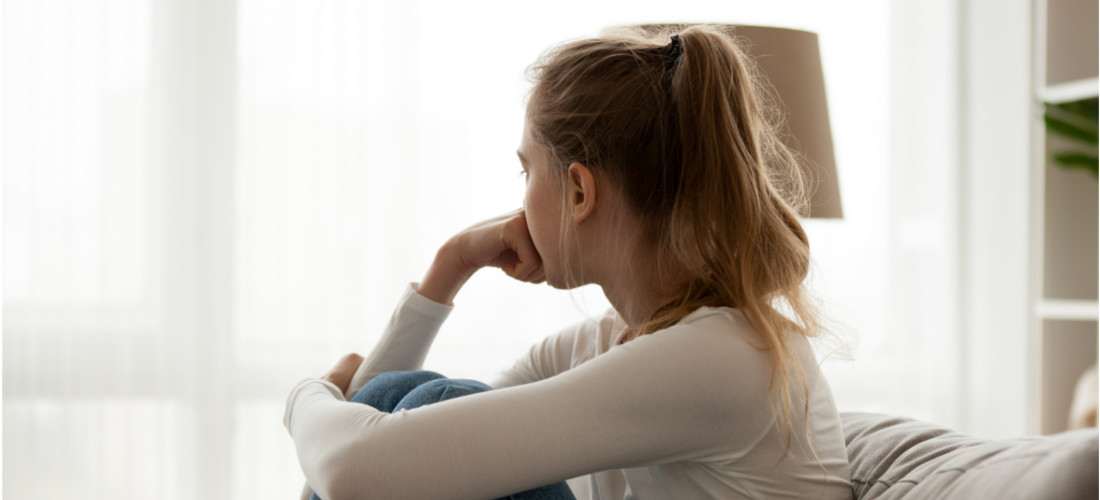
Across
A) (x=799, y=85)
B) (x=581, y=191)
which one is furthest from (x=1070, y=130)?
(x=581, y=191)

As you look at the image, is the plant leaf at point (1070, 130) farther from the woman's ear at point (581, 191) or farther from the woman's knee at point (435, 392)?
the woman's knee at point (435, 392)

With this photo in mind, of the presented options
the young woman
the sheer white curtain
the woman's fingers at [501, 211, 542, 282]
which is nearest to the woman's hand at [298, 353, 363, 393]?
the young woman

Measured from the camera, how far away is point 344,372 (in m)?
1.25

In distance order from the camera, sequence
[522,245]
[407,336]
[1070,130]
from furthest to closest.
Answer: [1070,130], [407,336], [522,245]

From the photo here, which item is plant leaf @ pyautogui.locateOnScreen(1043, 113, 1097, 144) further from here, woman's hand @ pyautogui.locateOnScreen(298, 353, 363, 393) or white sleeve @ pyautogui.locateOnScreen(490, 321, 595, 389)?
woman's hand @ pyautogui.locateOnScreen(298, 353, 363, 393)

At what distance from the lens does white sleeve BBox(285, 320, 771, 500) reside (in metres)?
0.78

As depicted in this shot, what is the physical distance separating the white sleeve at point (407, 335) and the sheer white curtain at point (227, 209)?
1041 mm

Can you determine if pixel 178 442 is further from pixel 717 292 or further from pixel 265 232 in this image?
pixel 717 292

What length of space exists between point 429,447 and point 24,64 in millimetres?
2045

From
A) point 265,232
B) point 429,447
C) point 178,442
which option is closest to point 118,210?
point 265,232

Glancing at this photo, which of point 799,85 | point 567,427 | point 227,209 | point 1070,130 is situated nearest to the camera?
point 567,427

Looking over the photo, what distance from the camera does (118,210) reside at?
228 centimetres

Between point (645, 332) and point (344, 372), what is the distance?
0.51 m

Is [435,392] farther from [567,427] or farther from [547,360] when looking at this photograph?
[547,360]
